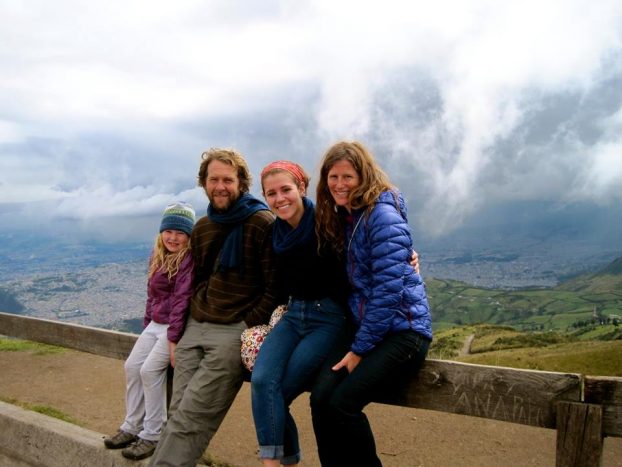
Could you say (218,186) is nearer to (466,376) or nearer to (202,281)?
(202,281)

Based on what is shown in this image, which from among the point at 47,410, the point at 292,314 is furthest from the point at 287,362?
the point at 47,410

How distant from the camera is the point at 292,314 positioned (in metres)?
3.84

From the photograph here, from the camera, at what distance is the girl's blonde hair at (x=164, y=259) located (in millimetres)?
4566

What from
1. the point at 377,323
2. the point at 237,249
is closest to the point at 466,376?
the point at 377,323

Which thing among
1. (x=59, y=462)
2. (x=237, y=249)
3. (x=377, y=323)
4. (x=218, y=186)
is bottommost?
(x=59, y=462)

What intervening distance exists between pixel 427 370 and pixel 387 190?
1.31m

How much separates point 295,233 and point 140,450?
7.87ft

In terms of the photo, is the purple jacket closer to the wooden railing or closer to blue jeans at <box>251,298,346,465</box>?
blue jeans at <box>251,298,346,465</box>

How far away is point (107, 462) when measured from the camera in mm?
4551

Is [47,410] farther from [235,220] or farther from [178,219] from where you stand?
[235,220]

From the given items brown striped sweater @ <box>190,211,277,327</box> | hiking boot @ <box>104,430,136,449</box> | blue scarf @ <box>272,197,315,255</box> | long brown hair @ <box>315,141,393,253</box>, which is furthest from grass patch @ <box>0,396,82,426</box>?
long brown hair @ <box>315,141,393,253</box>

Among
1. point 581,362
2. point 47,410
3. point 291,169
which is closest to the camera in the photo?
point 291,169

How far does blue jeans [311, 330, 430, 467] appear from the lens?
3238 mm

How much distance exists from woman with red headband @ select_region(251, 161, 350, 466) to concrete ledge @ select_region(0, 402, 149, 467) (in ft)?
4.83
